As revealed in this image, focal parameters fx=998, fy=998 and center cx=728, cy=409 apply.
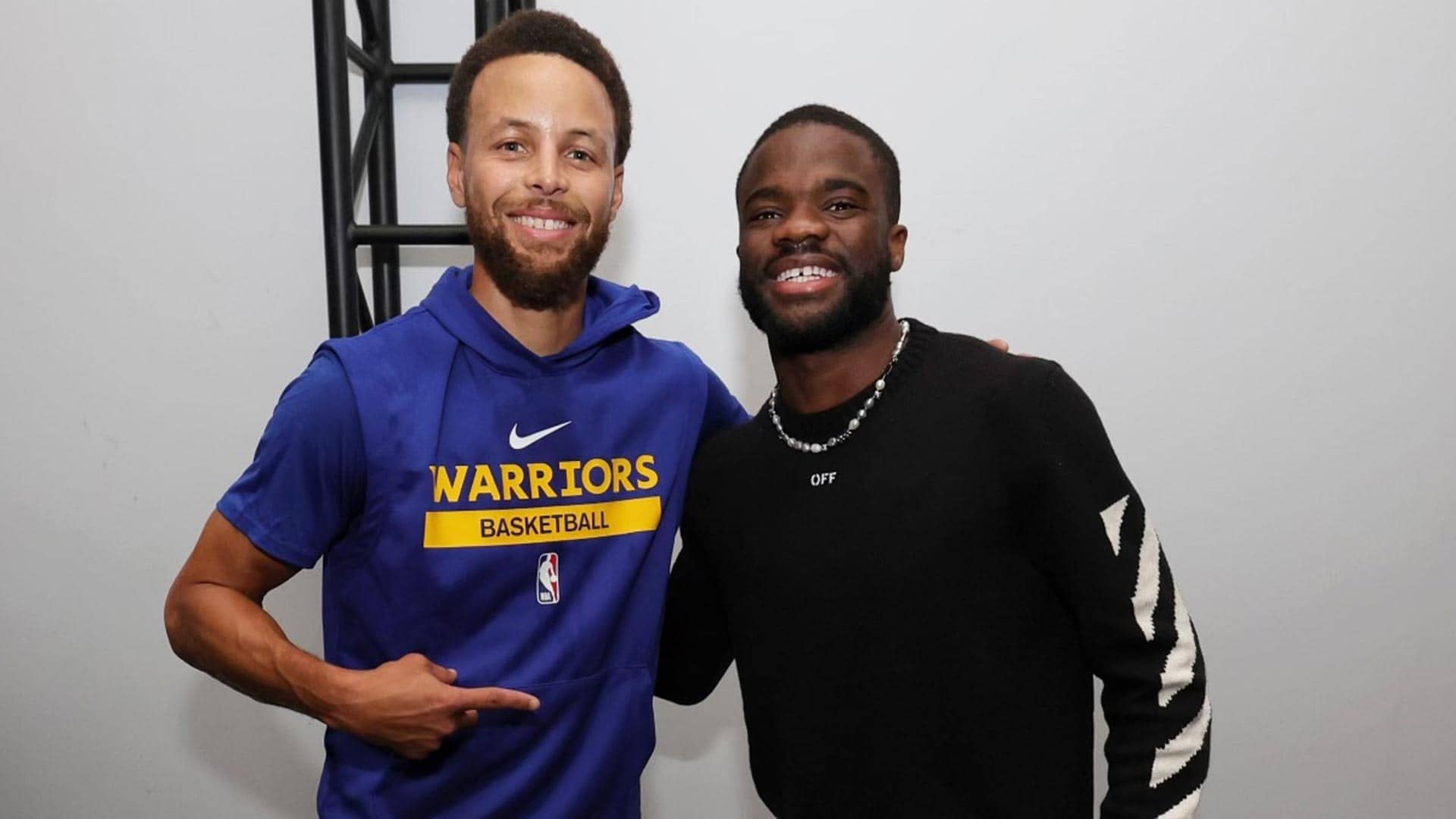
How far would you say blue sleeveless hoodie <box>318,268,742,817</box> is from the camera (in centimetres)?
127

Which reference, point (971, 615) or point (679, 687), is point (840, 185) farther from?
point (679, 687)

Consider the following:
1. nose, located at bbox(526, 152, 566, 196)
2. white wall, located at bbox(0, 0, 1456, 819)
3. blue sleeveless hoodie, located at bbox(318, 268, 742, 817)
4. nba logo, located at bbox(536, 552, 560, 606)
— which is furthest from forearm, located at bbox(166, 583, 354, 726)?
white wall, located at bbox(0, 0, 1456, 819)

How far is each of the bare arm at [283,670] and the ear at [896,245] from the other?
0.71 m

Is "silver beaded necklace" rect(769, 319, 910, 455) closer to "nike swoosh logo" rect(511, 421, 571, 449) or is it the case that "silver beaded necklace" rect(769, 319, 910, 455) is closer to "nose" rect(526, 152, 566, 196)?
"nike swoosh logo" rect(511, 421, 571, 449)

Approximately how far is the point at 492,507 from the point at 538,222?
38cm

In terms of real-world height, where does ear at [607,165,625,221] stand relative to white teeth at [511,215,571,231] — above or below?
above

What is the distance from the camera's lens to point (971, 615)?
1.16m

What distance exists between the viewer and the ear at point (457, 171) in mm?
1421

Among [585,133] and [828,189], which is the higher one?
[585,133]

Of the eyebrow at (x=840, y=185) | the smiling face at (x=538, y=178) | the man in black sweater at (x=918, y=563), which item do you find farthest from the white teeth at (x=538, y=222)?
the eyebrow at (x=840, y=185)

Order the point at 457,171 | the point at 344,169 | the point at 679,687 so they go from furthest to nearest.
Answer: the point at 344,169, the point at 679,687, the point at 457,171

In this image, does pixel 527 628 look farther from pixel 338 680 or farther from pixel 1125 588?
pixel 1125 588

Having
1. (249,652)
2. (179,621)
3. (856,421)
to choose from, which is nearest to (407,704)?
(249,652)

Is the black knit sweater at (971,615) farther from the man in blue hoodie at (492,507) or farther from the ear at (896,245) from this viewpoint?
the man in blue hoodie at (492,507)
